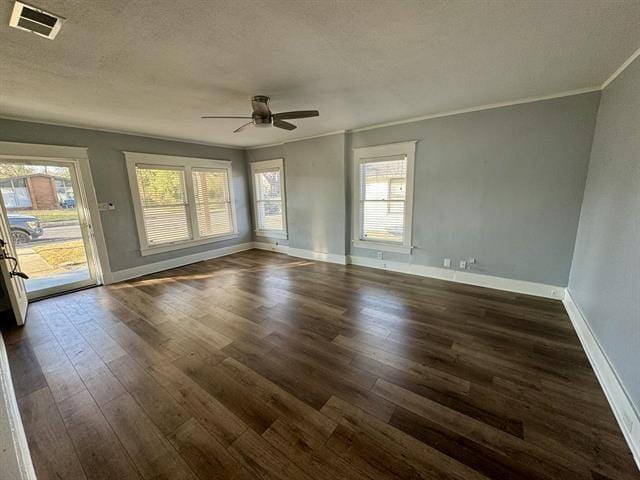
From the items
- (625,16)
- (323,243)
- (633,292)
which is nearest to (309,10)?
(625,16)

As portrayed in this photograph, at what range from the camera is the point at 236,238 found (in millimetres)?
6391

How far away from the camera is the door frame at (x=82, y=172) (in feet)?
11.1

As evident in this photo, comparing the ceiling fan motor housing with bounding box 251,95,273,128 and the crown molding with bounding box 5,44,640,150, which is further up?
the crown molding with bounding box 5,44,640,150

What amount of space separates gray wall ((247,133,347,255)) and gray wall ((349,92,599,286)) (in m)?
1.12

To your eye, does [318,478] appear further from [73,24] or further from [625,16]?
[625,16]

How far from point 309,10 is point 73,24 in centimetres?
151

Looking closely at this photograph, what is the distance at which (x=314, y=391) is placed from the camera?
191cm

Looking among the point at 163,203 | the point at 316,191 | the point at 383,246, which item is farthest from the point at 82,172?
the point at 383,246

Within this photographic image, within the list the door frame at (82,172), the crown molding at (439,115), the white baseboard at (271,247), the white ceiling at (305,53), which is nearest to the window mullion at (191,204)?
the crown molding at (439,115)

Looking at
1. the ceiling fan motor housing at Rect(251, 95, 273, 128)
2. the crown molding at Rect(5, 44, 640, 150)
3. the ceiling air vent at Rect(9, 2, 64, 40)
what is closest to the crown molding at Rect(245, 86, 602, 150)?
the crown molding at Rect(5, 44, 640, 150)

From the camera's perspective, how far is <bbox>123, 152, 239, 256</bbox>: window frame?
4.48 metres

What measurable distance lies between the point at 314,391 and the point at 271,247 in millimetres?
4810

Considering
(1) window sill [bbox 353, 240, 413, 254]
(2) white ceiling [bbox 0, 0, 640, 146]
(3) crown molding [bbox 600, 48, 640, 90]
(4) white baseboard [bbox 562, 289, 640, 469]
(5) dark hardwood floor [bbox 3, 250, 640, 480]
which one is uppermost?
(2) white ceiling [bbox 0, 0, 640, 146]

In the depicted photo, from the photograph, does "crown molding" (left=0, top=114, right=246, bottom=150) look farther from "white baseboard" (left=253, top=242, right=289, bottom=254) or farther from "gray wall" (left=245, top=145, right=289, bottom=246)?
"white baseboard" (left=253, top=242, right=289, bottom=254)
